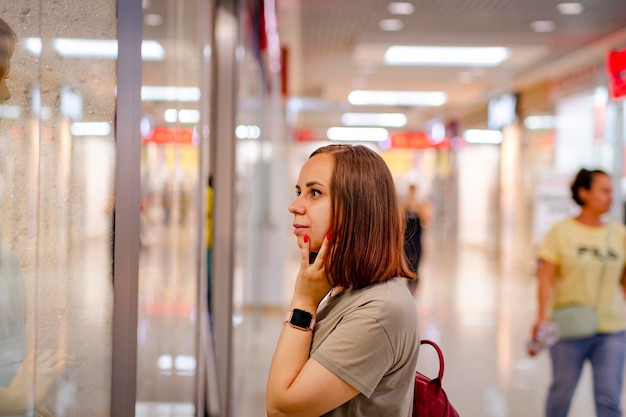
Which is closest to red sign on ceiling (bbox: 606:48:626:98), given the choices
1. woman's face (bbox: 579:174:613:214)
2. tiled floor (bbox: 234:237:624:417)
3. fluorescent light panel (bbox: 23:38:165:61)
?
woman's face (bbox: 579:174:613:214)

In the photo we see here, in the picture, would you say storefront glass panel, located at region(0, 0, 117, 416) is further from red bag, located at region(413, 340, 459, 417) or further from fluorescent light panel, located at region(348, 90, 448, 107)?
fluorescent light panel, located at region(348, 90, 448, 107)

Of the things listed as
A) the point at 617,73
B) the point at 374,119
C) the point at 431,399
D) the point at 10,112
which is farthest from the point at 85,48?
the point at 374,119

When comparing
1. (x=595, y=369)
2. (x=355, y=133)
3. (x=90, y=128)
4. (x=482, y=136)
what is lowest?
(x=595, y=369)

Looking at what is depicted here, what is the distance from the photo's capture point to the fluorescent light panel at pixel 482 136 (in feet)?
55.7

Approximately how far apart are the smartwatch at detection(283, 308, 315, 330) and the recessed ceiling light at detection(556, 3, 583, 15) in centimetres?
265

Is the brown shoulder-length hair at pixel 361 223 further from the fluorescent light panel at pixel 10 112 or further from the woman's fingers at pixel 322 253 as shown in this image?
the fluorescent light panel at pixel 10 112

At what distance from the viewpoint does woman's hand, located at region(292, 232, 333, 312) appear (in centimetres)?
140

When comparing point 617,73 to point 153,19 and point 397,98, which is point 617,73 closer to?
point 153,19

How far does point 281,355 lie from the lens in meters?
1.38

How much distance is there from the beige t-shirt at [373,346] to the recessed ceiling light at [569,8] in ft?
8.41

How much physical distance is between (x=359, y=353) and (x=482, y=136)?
62.1ft

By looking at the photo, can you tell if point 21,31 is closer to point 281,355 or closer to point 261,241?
point 281,355

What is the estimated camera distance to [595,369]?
11.4ft

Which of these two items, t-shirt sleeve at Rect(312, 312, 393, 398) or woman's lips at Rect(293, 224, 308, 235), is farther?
woman's lips at Rect(293, 224, 308, 235)
